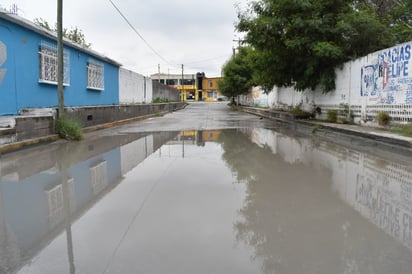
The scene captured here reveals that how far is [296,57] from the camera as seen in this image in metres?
18.2

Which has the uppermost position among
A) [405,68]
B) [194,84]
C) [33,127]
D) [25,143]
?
[194,84]

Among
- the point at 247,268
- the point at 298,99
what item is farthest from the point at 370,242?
the point at 298,99

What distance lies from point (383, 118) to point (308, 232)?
1031 centimetres

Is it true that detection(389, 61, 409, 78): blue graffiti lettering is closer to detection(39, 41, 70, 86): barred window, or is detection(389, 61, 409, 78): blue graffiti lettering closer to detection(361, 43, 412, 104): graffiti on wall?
detection(361, 43, 412, 104): graffiti on wall

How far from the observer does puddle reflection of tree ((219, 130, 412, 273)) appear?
3.34 metres

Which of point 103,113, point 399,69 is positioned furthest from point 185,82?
point 399,69

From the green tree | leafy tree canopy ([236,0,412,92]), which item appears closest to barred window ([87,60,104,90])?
leafy tree canopy ([236,0,412,92])

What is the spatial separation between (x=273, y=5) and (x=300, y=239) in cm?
1551

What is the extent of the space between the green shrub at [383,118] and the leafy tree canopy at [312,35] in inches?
161

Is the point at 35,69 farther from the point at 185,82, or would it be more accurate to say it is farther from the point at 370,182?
the point at 185,82

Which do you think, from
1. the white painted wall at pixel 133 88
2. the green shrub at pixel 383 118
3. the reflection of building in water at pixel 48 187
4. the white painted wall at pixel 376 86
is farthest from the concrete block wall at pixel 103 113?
the green shrub at pixel 383 118

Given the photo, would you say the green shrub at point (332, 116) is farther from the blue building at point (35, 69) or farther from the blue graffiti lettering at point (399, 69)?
the blue building at point (35, 69)

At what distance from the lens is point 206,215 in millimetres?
4645

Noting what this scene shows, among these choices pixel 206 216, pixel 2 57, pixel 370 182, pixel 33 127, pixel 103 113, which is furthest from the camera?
pixel 103 113
